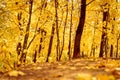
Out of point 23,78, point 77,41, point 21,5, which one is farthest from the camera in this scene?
point 21,5

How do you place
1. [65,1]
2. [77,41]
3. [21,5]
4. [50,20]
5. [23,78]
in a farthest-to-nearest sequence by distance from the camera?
[50,20], [65,1], [21,5], [77,41], [23,78]

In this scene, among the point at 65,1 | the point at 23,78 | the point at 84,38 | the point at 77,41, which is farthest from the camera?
the point at 84,38

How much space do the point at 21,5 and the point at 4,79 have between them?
11.1 meters

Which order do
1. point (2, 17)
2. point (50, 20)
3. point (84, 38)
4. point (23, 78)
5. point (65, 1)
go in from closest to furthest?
point (23, 78)
point (2, 17)
point (65, 1)
point (50, 20)
point (84, 38)

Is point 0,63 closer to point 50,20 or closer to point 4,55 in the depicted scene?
point 4,55

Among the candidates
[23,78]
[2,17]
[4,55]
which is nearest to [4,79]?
[23,78]

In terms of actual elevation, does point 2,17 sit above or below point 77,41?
above

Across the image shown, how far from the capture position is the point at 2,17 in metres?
12.4

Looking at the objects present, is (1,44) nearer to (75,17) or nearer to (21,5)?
(21,5)

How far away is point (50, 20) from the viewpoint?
71.9 feet

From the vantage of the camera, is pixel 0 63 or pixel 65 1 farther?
pixel 65 1

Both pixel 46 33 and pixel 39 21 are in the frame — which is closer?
pixel 39 21

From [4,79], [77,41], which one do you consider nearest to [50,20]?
[77,41]

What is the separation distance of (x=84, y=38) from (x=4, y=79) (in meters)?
25.2
